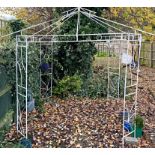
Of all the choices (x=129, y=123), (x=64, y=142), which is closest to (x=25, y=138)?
(x=64, y=142)

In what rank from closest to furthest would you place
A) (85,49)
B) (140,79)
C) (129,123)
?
1. (129,123)
2. (85,49)
3. (140,79)

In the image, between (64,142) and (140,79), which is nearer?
(64,142)

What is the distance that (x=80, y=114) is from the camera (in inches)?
305

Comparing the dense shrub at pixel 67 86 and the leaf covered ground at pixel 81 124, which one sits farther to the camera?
the dense shrub at pixel 67 86

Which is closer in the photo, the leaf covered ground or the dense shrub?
the leaf covered ground

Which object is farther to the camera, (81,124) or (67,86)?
(67,86)

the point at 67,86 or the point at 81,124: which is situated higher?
the point at 67,86

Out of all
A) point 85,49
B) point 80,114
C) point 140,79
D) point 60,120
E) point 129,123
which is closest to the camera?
point 129,123

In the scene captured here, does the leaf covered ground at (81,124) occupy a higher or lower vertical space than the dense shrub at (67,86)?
lower

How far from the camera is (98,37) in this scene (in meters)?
9.84

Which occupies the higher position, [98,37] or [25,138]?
[98,37]

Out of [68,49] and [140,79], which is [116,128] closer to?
[68,49]

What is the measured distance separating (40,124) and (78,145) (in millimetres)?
1318

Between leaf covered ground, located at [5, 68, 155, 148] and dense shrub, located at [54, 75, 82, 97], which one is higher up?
dense shrub, located at [54, 75, 82, 97]
